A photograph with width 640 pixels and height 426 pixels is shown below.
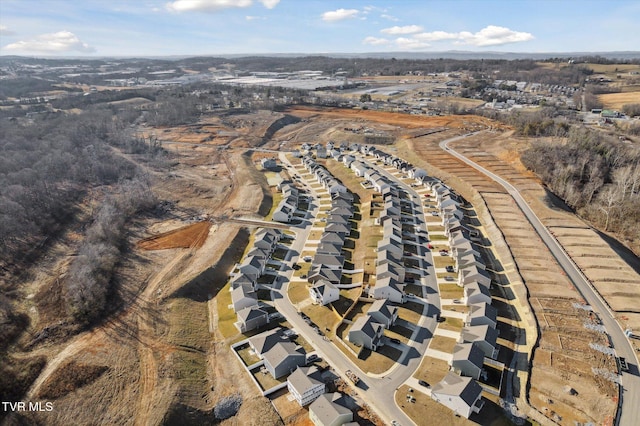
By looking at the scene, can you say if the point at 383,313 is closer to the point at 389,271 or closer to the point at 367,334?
the point at 367,334

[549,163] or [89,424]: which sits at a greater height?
[549,163]

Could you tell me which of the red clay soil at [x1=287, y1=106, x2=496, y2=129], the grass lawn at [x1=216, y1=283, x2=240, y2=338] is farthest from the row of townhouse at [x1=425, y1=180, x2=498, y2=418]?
the red clay soil at [x1=287, y1=106, x2=496, y2=129]

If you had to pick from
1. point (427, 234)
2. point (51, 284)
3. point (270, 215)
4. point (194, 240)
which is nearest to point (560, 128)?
point (427, 234)

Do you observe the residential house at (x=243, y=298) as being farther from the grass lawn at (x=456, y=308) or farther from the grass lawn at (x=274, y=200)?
the grass lawn at (x=274, y=200)

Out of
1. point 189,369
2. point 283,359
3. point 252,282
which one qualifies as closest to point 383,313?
point 283,359

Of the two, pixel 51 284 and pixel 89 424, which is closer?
pixel 89 424

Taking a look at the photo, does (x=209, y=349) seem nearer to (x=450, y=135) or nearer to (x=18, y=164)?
(x=18, y=164)

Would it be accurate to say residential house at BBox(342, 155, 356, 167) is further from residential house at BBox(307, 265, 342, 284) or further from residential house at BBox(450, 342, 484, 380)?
residential house at BBox(450, 342, 484, 380)
